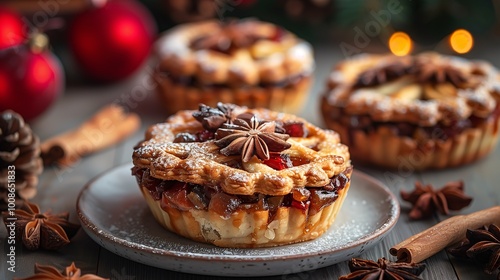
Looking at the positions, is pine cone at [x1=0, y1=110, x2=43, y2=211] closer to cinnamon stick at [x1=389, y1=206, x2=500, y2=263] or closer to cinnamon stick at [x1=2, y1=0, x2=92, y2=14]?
cinnamon stick at [x1=389, y1=206, x2=500, y2=263]

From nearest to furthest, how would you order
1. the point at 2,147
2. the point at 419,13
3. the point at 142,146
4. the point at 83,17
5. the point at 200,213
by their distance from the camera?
the point at 200,213 → the point at 142,146 → the point at 2,147 → the point at 83,17 → the point at 419,13

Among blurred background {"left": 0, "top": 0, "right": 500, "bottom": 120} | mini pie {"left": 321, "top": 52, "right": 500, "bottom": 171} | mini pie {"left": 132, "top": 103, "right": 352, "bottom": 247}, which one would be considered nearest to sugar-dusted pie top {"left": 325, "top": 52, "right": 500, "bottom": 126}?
mini pie {"left": 321, "top": 52, "right": 500, "bottom": 171}

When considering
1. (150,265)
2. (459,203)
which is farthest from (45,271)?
(459,203)

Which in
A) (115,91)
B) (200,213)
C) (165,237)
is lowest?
(115,91)

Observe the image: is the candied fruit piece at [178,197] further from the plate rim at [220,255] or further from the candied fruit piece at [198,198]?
the plate rim at [220,255]

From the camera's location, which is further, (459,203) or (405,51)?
(405,51)

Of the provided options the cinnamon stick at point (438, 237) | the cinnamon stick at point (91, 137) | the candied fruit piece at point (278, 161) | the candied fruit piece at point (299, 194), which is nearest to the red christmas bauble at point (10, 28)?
the cinnamon stick at point (91, 137)

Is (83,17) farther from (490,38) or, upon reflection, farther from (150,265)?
(490,38)
